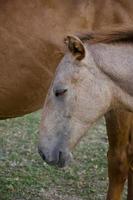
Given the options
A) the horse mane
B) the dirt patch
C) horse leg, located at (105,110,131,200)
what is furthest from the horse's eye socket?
the dirt patch

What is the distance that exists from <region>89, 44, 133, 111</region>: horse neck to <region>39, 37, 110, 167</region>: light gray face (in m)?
0.05

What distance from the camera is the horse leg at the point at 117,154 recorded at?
12.5 feet

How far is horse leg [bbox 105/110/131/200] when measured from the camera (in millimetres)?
3809

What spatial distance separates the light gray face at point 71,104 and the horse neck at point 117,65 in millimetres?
45

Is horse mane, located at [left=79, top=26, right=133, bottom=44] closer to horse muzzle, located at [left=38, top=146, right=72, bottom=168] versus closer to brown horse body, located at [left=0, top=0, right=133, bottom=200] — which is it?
horse muzzle, located at [left=38, top=146, right=72, bottom=168]

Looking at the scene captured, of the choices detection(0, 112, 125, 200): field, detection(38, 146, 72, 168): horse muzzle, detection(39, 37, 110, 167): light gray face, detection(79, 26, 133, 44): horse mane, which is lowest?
detection(0, 112, 125, 200): field

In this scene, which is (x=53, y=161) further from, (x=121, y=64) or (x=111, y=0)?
(x=111, y=0)

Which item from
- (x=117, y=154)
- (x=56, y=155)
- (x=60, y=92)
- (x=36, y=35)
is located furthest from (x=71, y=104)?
(x=117, y=154)

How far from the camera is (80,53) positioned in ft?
8.95

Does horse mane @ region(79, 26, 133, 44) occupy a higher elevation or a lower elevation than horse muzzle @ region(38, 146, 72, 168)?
higher

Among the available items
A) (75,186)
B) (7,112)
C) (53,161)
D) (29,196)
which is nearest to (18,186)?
(29,196)

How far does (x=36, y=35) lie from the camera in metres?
3.54

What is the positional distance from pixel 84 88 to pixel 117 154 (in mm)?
1334

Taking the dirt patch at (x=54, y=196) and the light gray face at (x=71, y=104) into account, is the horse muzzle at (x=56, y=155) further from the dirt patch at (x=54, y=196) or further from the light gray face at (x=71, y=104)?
the dirt patch at (x=54, y=196)
